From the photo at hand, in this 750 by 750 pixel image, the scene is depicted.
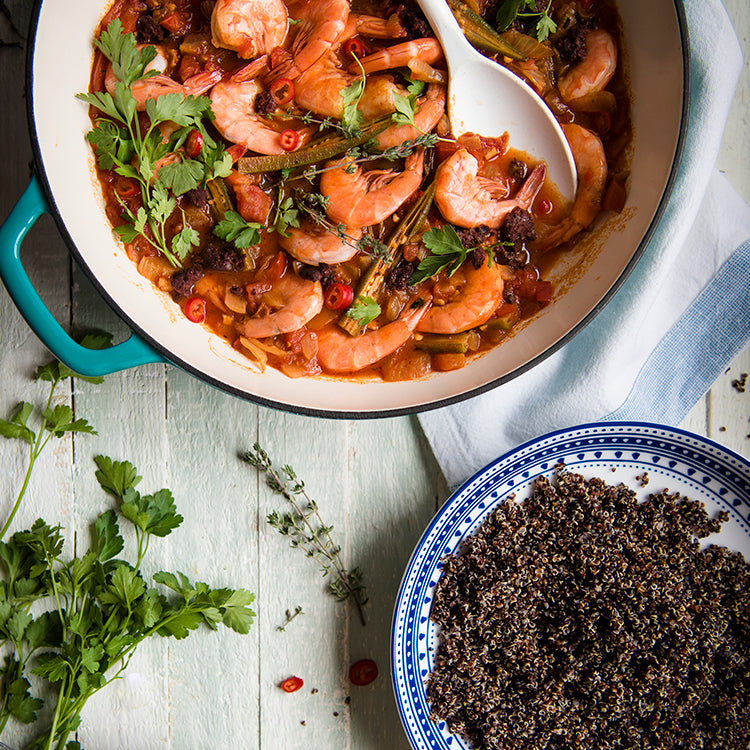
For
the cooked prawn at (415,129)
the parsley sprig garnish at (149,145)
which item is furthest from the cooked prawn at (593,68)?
the parsley sprig garnish at (149,145)

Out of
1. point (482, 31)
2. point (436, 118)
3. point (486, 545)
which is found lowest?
point (486, 545)

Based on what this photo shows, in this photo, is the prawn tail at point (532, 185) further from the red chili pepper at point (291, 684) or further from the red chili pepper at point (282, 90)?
the red chili pepper at point (291, 684)

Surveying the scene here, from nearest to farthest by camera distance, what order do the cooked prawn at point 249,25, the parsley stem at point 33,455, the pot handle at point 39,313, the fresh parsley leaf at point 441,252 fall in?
the pot handle at point 39,313 → the cooked prawn at point 249,25 → the fresh parsley leaf at point 441,252 → the parsley stem at point 33,455

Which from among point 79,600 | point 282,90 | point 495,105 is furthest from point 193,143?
point 79,600

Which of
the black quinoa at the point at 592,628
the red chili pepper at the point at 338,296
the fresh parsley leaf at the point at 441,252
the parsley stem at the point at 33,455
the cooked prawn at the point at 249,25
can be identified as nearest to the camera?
the cooked prawn at the point at 249,25

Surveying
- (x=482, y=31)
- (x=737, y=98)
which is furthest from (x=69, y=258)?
(x=737, y=98)

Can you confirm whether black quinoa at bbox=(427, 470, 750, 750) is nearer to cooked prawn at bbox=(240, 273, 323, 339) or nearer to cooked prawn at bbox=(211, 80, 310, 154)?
cooked prawn at bbox=(240, 273, 323, 339)

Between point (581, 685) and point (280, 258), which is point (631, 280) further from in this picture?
point (581, 685)
